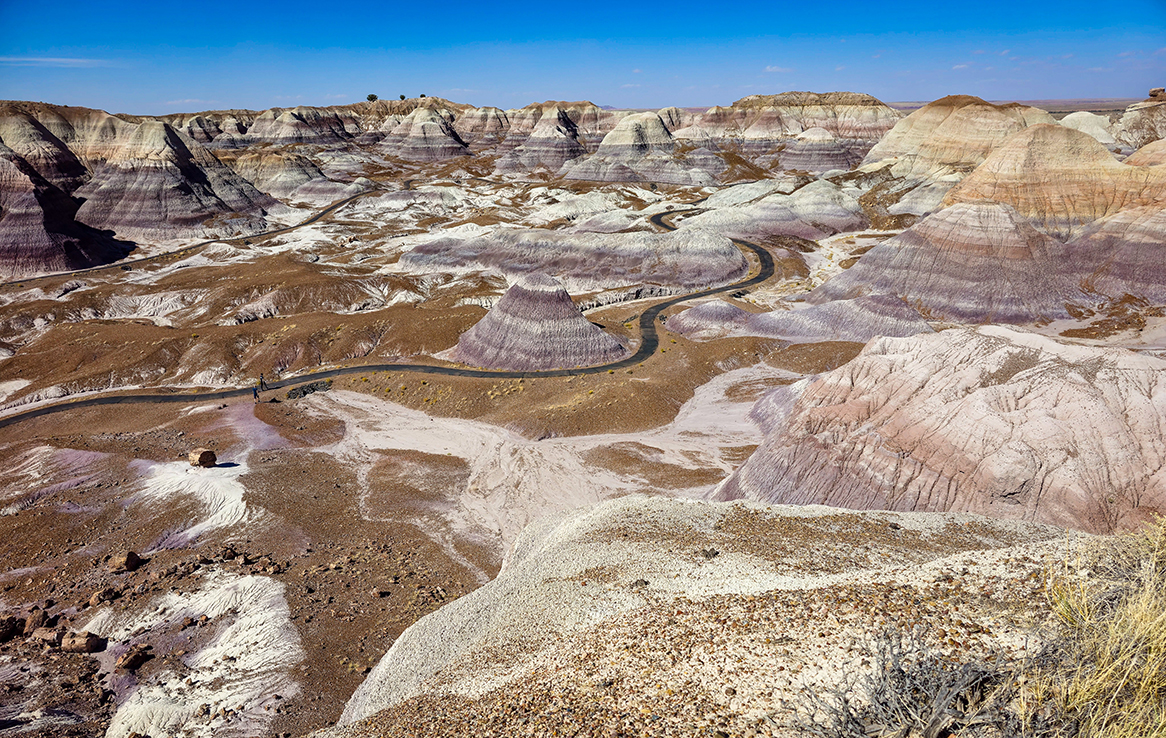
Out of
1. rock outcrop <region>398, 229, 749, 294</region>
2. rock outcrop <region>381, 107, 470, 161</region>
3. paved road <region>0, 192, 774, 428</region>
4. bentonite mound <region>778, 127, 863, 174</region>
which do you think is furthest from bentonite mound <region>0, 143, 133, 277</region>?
bentonite mound <region>778, 127, 863, 174</region>

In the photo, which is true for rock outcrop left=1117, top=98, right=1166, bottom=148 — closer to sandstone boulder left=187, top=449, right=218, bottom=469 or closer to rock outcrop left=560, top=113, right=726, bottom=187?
rock outcrop left=560, top=113, right=726, bottom=187

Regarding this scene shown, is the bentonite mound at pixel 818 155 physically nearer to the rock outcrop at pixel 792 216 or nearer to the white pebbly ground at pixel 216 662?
the rock outcrop at pixel 792 216

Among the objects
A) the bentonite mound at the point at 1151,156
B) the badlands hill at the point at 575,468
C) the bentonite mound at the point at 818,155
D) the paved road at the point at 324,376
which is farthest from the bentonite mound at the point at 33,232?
the bentonite mound at the point at 818,155

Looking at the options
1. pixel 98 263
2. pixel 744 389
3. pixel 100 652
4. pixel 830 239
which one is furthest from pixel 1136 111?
pixel 98 263

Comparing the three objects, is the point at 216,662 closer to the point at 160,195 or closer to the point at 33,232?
the point at 33,232

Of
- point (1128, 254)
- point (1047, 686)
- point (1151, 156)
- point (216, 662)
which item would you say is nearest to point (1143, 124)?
point (1151, 156)

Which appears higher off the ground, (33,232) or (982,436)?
(33,232)
